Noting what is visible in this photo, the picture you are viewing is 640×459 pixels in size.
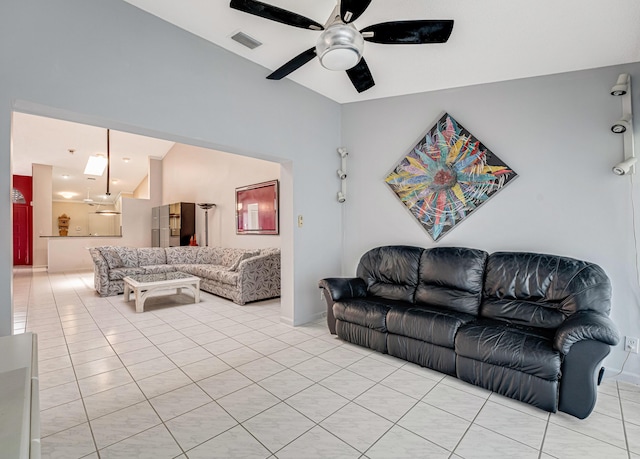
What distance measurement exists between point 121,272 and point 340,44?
18.6ft

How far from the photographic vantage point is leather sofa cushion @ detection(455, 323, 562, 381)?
2.05 m

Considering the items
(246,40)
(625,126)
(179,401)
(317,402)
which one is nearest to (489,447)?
(317,402)

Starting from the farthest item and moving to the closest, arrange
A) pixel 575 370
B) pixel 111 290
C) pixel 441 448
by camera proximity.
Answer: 1. pixel 111 290
2. pixel 575 370
3. pixel 441 448

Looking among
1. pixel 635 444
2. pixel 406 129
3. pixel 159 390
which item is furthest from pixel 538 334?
pixel 159 390

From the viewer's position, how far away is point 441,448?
1.73 meters

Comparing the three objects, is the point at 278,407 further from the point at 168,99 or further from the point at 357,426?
the point at 168,99

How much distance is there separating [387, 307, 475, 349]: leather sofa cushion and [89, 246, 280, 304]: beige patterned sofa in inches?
108

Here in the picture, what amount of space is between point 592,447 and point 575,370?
418 millimetres

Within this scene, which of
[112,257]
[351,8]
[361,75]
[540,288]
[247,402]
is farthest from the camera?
[112,257]

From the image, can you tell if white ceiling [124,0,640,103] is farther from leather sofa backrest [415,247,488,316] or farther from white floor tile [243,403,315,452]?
white floor tile [243,403,315,452]

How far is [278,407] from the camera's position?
83.4 inches

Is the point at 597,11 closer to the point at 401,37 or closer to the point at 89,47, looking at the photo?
the point at 401,37

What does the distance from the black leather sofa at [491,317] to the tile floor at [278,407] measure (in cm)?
16

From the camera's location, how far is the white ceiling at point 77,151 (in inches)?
264
